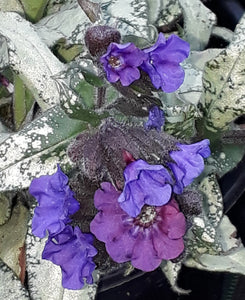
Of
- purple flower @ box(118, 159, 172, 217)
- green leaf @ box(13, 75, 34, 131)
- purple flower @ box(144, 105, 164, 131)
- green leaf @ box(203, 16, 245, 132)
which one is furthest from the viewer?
green leaf @ box(13, 75, 34, 131)

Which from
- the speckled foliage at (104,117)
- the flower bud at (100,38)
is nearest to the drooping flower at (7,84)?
the speckled foliage at (104,117)

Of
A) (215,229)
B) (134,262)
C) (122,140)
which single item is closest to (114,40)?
(122,140)

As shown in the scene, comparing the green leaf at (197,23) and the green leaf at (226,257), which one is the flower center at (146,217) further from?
the green leaf at (197,23)

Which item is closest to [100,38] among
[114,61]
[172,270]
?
[114,61]

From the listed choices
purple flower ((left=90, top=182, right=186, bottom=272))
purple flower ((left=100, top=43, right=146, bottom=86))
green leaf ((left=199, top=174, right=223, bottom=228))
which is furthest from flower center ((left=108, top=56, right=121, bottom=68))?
green leaf ((left=199, top=174, right=223, bottom=228))

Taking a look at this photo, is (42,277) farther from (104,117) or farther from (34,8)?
(34,8)

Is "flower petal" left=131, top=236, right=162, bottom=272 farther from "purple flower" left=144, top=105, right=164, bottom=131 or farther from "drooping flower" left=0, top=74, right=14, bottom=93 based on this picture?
"drooping flower" left=0, top=74, right=14, bottom=93
